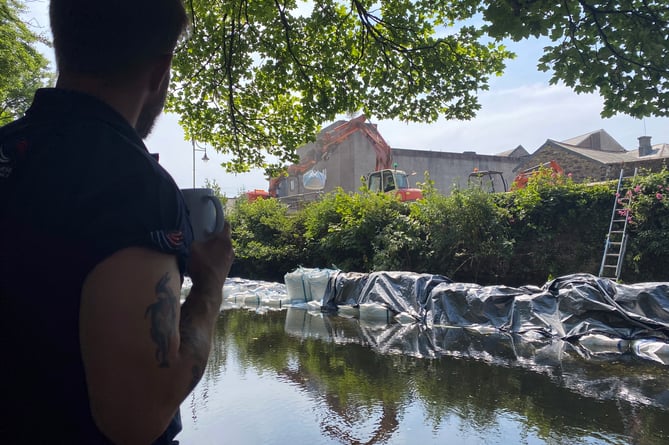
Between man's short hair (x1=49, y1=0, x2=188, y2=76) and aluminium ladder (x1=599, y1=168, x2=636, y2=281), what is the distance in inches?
448

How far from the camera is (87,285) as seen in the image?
0.72 meters

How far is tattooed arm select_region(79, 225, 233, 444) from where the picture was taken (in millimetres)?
717

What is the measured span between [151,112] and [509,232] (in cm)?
1178

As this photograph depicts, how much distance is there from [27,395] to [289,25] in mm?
5980

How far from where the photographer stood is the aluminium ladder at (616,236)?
10.2 m

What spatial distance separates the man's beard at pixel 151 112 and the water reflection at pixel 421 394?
3588mm

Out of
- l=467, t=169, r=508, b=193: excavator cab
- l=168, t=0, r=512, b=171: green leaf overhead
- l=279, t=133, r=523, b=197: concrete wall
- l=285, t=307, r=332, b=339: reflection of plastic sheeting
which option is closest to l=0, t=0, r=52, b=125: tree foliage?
l=168, t=0, r=512, b=171: green leaf overhead

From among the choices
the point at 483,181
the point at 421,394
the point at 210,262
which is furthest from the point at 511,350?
the point at 483,181

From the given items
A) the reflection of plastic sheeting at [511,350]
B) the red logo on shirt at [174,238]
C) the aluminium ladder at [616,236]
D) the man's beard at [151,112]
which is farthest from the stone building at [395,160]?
the red logo on shirt at [174,238]

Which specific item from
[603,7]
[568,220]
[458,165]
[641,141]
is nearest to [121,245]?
[603,7]

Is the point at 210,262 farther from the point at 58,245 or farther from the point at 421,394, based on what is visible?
the point at 421,394

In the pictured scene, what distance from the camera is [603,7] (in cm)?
336

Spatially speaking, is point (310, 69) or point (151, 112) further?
point (310, 69)

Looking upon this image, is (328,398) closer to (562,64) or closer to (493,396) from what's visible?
(493,396)
